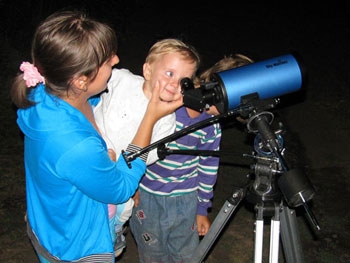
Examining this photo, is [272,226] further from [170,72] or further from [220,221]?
[170,72]

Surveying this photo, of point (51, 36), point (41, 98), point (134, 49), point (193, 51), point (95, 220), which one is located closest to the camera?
point (51, 36)

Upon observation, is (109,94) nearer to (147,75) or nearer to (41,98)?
(147,75)

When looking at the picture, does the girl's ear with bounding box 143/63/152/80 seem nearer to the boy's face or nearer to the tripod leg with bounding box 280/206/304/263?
the boy's face

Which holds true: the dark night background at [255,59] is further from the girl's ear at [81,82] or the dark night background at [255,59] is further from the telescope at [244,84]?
the girl's ear at [81,82]

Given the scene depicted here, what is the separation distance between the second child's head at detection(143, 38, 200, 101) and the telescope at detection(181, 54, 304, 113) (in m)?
0.15

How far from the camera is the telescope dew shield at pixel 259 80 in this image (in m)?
1.75

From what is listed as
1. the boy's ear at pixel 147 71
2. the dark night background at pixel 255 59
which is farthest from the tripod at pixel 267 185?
the boy's ear at pixel 147 71

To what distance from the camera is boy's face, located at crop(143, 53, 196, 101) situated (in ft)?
6.28

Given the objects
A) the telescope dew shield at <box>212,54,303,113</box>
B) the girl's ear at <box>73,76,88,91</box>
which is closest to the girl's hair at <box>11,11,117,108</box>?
the girl's ear at <box>73,76,88,91</box>

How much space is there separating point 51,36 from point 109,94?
0.52 m

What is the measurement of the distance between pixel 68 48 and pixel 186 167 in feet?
3.17

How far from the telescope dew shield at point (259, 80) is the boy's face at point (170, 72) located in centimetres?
21

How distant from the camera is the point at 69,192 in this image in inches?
68.1

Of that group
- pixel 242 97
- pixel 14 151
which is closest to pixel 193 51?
pixel 242 97
